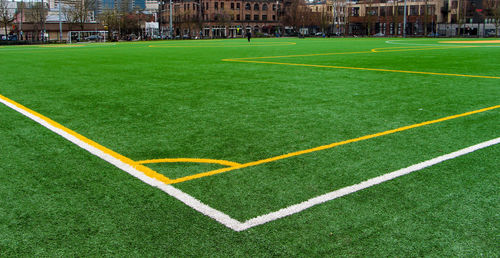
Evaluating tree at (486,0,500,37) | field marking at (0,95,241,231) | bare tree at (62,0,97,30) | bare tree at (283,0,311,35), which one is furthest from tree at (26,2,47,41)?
field marking at (0,95,241,231)

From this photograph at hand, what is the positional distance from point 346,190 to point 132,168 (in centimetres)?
232

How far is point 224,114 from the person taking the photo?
8047mm

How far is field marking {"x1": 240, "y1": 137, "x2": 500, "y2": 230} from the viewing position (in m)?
3.75

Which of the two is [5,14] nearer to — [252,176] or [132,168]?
[132,168]

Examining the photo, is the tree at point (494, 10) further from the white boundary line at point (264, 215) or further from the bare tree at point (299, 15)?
the white boundary line at point (264, 215)

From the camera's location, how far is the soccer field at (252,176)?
135 inches

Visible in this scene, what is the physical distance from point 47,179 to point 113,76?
10419mm

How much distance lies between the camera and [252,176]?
4793 mm

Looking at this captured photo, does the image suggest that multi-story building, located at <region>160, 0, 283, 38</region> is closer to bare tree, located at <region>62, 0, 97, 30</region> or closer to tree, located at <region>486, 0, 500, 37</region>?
bare tree, located at <region>62, 0, 97, 30</region>

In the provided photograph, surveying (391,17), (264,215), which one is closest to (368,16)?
(391,17)

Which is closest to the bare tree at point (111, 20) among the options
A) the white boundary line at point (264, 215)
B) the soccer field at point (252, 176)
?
the soccer field at point (252, 176)

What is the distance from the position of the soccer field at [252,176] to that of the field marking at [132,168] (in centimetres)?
2

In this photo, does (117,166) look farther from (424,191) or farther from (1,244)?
(424,191)

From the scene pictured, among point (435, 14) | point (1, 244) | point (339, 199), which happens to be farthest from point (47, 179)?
point (435, 14)
